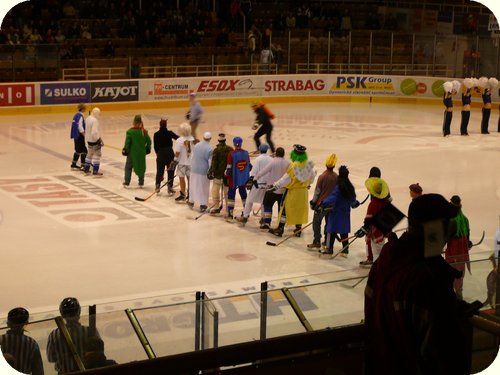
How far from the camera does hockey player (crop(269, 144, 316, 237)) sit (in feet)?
42.0

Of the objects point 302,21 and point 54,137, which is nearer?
point 54,137

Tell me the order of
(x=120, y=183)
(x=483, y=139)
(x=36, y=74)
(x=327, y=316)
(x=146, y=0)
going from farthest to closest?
(x=146, y=0) → (x=36, y=74) → (x=483, y=139) → (x=120, y=183) → (x=327, y=316)

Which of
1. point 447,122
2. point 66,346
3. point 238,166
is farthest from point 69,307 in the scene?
point 447,122

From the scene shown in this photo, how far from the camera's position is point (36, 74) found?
2797 cm

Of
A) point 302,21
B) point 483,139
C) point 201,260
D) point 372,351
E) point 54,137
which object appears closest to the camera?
point 372,351

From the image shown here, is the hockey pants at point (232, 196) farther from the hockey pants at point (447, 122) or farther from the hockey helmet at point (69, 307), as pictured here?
the hockey pants at point (447, 122)

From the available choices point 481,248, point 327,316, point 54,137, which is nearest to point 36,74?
point 54,137

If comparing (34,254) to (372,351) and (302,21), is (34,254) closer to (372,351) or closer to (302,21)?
(372,351)

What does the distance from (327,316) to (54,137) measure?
62.8 feet

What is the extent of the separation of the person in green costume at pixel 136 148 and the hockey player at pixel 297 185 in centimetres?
432

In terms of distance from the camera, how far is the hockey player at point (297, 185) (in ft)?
42.0

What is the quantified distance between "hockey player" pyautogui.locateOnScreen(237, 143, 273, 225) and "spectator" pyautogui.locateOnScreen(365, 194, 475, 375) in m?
10.3

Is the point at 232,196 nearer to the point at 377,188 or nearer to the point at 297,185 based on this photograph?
the point at 297,185

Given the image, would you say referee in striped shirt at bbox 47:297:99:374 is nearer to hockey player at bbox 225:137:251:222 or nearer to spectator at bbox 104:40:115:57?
hockey player at bbox 225:137:251:222
